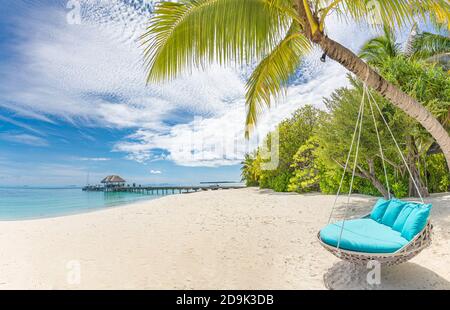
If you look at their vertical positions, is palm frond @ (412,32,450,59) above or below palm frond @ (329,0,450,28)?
above

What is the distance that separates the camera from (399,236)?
3152 mm

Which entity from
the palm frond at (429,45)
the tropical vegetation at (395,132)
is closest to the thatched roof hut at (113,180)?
the tropical vegetation at (395,132)

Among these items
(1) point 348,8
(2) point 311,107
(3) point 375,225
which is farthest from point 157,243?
(2) point 311,107

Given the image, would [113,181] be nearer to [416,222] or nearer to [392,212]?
[392,212]

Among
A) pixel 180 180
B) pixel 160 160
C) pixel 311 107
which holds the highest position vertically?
pixel 311 107

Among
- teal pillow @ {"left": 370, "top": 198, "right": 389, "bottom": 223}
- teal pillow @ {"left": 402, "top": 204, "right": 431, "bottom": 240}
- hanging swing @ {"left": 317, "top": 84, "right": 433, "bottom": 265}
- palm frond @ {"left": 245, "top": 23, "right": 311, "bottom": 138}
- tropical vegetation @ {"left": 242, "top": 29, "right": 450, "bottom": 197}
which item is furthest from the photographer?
tropical vegetation @ {"left": 242, "top": 29, "right": 450, "bottom": 197}

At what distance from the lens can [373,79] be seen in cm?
363

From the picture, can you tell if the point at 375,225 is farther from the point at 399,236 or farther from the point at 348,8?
the point at 348,8

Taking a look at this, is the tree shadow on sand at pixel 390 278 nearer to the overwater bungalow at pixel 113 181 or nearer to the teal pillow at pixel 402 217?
the teal pillow at pixel 402 217

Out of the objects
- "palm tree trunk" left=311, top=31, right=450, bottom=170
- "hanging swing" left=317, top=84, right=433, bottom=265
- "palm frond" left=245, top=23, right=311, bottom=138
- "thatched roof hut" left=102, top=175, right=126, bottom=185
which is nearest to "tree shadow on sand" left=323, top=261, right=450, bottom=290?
"hanging swing" left=317, top=84, right=433, bottom=265

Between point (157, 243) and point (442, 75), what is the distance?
8.89 m

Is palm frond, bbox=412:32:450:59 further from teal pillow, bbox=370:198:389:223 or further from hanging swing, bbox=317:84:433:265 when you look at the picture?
hanging swing, bbox=317:84:433:265

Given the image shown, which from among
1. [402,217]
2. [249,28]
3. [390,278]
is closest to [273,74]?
[249,28]

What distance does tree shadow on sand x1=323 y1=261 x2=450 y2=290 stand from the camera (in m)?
3.19
